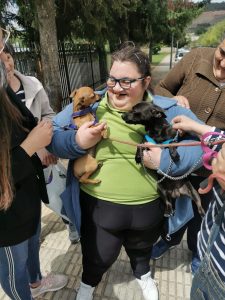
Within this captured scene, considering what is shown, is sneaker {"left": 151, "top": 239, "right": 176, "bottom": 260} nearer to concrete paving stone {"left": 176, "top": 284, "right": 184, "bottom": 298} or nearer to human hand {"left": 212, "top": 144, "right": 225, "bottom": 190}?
concrete paving stone {"left": 176, "top": 284, "right": 184, "bottom": 298}

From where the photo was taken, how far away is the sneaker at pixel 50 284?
246 centimetres

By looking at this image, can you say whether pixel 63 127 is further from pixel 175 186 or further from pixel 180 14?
pixel 180 14

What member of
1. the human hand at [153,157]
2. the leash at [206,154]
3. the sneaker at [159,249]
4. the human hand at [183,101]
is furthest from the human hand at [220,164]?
the sneaker at [159,249]

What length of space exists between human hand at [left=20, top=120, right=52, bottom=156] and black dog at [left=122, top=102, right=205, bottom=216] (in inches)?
18.2

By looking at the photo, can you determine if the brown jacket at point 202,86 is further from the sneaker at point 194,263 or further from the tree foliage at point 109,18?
the tree foliage at point 109,18

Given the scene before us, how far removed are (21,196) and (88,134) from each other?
52 cm

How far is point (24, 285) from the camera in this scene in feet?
6.24

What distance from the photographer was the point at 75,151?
1835 millimetres

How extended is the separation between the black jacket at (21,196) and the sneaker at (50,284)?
38.9 inches

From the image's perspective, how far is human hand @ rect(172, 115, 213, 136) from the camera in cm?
166

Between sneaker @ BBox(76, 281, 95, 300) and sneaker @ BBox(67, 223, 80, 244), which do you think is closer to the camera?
sneaker @ BBox(76, 281, 95, 300)

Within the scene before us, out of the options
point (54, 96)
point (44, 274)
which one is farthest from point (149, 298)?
point (54, 96)

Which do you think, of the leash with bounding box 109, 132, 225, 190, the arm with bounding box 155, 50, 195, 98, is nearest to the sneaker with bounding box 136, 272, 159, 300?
the leash with bounding box 109, 132, 225, 190

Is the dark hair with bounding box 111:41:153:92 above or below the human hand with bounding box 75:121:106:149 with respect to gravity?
above
